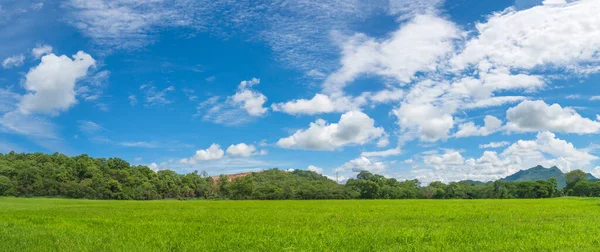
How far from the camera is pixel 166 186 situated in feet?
431

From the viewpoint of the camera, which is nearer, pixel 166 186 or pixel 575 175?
pixel 166 186

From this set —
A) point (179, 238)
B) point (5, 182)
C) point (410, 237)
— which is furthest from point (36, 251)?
point (5, 182)

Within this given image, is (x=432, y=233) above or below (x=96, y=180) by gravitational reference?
below

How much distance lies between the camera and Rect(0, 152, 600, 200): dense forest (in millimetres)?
110688

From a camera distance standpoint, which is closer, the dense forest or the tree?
the dense forest

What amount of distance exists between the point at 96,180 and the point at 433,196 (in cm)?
10068

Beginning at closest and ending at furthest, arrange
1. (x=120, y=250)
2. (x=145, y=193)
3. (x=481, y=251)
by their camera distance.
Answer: (x=481, y=251) < (x=120, y=250) < (x=145, y=193)

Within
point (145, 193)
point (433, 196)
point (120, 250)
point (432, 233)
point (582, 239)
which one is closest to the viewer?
point (120, 250)

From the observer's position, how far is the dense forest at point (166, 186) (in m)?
111

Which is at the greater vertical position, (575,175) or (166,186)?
(575,175)

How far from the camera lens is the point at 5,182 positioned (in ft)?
336

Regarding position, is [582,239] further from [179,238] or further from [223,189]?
[223,189]

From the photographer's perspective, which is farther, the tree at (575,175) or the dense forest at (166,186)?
the tree at (575,175)

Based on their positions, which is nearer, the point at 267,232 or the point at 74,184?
the point at 267,232
